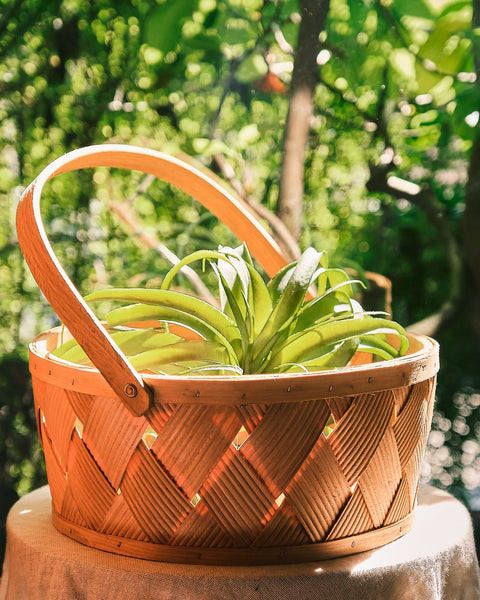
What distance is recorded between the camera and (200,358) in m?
0.64

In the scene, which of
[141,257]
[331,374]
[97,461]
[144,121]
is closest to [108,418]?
[97,461]

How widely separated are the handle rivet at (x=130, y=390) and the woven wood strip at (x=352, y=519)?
215 mm

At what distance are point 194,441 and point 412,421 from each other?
0.22 metres

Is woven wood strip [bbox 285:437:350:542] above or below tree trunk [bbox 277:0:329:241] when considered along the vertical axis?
below

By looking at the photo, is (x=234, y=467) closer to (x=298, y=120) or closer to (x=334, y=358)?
(x=334, y=358)

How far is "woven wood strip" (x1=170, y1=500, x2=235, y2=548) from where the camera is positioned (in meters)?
0.54

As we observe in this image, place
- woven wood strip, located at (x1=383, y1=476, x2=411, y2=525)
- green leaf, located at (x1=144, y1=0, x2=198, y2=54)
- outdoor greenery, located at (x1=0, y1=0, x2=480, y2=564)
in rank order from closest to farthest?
woven wood strip, located at (x1=383, y1=476, x2=411, y2=525) → green leaf, located at (x1=144, y1=0, x2=198, y2=54) → outdoor greenery, located at (x1=0, y1=0, x2=480, y2=564)

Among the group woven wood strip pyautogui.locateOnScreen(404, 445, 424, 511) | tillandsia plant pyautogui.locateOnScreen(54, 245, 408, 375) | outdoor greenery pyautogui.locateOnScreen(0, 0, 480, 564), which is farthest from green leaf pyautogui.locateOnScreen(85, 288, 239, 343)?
outdoor greenery pyautogui.locateOnScreen(0, 0, 480, 564)

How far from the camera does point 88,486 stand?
1.92ft

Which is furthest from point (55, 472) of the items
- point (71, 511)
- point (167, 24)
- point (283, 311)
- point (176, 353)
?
point (167, 24)

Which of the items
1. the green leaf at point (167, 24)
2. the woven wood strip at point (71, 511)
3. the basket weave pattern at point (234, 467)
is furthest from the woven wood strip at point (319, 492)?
the green leaf at point (167, 24)

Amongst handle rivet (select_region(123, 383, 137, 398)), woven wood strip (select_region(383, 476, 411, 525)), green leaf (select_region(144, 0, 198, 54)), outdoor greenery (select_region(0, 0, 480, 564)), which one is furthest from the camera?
outdoor greenery (select_region(0, 0, 480, 564))

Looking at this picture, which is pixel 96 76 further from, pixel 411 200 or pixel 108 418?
pixel 108 418

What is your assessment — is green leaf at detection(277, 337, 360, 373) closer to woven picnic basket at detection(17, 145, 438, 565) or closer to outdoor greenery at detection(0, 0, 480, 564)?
woven picnic basket at detection(17, 145, 438, 565)
